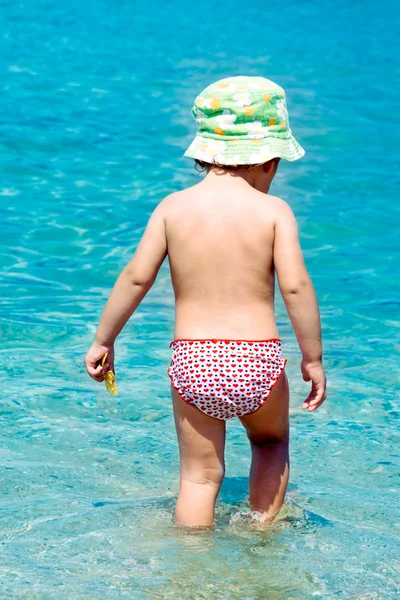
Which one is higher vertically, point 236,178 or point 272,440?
point 236,178

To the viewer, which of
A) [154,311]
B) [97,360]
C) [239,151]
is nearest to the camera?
[239,151]

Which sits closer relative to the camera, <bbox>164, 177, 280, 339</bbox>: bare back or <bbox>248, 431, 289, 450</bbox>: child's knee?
<bbox>164, 177, 280, 339</bbox>: bare back

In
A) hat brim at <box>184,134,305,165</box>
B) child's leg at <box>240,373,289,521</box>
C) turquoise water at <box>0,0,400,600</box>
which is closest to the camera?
turquoise water at <box>0,0,400,600</box>

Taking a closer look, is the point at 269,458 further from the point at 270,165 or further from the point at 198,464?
the point at 270,165

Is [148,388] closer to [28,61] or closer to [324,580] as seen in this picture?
[324,580]

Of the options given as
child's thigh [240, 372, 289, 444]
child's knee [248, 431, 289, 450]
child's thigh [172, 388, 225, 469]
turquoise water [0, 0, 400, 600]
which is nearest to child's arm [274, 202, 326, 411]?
child's thigh [240, 372, 289, 444]

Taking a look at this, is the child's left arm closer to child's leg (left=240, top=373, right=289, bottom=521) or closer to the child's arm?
the child's arm

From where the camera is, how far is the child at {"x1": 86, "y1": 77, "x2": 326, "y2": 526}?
10.5 ft

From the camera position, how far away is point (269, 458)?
11.3 ft

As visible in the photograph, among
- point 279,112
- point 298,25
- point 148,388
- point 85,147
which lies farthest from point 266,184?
point 298,25

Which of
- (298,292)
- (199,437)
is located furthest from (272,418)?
(298,292)

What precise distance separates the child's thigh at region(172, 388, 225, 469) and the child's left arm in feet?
1.06

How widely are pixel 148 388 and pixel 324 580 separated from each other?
2287 mm

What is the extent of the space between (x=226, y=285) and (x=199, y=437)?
0.56 metres
